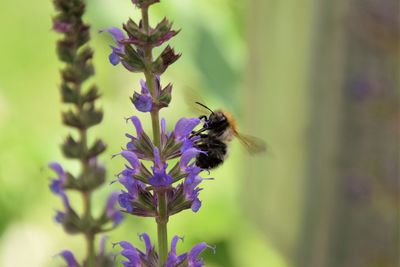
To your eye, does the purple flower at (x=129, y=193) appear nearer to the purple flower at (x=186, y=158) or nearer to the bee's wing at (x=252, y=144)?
the purple flower at (x=186, y=158)

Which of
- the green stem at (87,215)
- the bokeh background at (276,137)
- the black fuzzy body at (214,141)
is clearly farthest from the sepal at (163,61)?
the bokeh background at (276,137)

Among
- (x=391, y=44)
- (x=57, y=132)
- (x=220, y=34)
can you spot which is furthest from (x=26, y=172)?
(x=391, y=44)

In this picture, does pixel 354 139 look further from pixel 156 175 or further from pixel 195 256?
pixel 156 175

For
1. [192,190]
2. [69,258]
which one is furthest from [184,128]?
[69,258]

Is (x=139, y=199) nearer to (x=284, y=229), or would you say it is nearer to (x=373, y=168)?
(x=373, y=168)

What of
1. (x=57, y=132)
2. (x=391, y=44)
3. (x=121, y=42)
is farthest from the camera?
(x=57, y=132)
